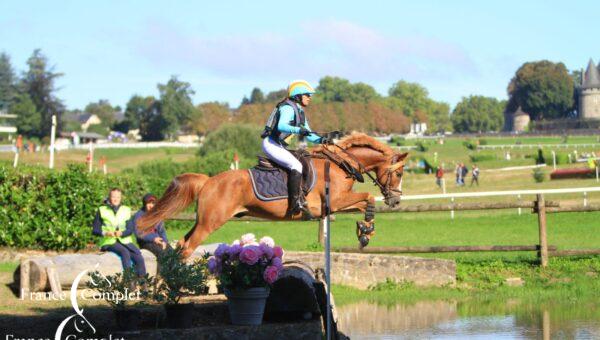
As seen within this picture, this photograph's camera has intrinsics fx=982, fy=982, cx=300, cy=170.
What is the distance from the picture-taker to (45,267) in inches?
517

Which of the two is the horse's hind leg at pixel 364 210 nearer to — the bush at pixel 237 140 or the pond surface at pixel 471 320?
the pond surface at pixel 471 320

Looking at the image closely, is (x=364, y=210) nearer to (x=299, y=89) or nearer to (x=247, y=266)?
(x=299, y=89)

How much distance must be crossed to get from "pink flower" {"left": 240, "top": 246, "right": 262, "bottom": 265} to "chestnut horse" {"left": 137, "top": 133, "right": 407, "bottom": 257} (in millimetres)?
2398

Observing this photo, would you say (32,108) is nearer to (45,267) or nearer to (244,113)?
(244,113)

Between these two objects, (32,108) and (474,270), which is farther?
(32,108)

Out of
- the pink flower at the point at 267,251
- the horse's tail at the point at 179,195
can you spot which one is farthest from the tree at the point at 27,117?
the pink flower at the point at 267,251

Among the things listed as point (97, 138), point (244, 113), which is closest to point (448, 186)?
point (244, 113)

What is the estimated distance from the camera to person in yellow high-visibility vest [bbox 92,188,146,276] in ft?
44.7

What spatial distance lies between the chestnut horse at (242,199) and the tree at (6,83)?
459ft

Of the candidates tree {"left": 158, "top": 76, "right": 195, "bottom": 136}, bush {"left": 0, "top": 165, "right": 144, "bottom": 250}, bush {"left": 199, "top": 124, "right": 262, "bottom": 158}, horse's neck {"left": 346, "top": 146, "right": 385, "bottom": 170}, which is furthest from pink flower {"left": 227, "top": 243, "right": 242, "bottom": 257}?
tree {"left": 158, "top": 76, "right": 195, "bottom": 136}

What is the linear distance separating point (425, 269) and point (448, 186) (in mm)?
42341

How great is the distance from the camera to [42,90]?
133m

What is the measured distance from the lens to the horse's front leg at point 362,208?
496 inches

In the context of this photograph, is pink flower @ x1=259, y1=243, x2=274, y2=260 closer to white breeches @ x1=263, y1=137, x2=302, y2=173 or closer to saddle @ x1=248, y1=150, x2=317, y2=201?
saddle @ x1=248, y1=150, x2=317, y2=201
